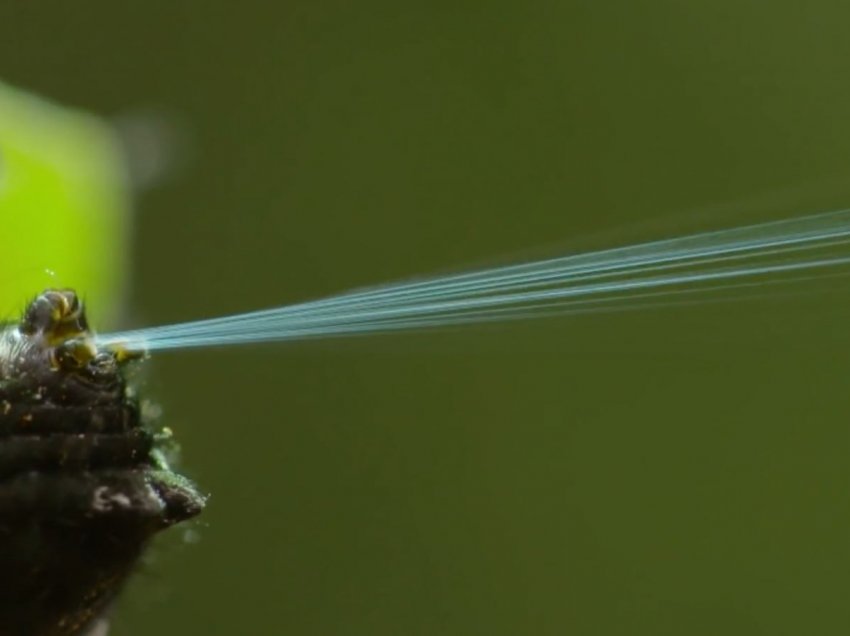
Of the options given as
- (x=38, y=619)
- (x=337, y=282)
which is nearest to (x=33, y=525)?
(x=38, y=619)

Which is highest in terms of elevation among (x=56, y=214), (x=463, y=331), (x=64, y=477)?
(x=56, y=214)

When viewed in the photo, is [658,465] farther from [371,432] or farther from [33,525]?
[33,525]

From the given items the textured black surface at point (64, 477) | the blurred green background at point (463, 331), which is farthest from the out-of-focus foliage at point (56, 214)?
the blurred green background at point (463, 331)

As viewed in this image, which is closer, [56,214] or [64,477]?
[64,477]

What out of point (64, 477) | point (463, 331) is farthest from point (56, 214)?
point (463, 331)

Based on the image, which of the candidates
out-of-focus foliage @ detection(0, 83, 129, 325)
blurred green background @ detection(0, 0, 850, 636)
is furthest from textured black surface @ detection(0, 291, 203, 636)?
blurred green background @ detection(0, 0, 850, 636)

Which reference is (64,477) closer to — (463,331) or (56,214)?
(56,214)

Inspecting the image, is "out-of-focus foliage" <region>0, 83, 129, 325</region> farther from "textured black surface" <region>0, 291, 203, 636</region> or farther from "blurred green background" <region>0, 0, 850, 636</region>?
"blurred green background" <region>0, 0, 850, 636</region>
